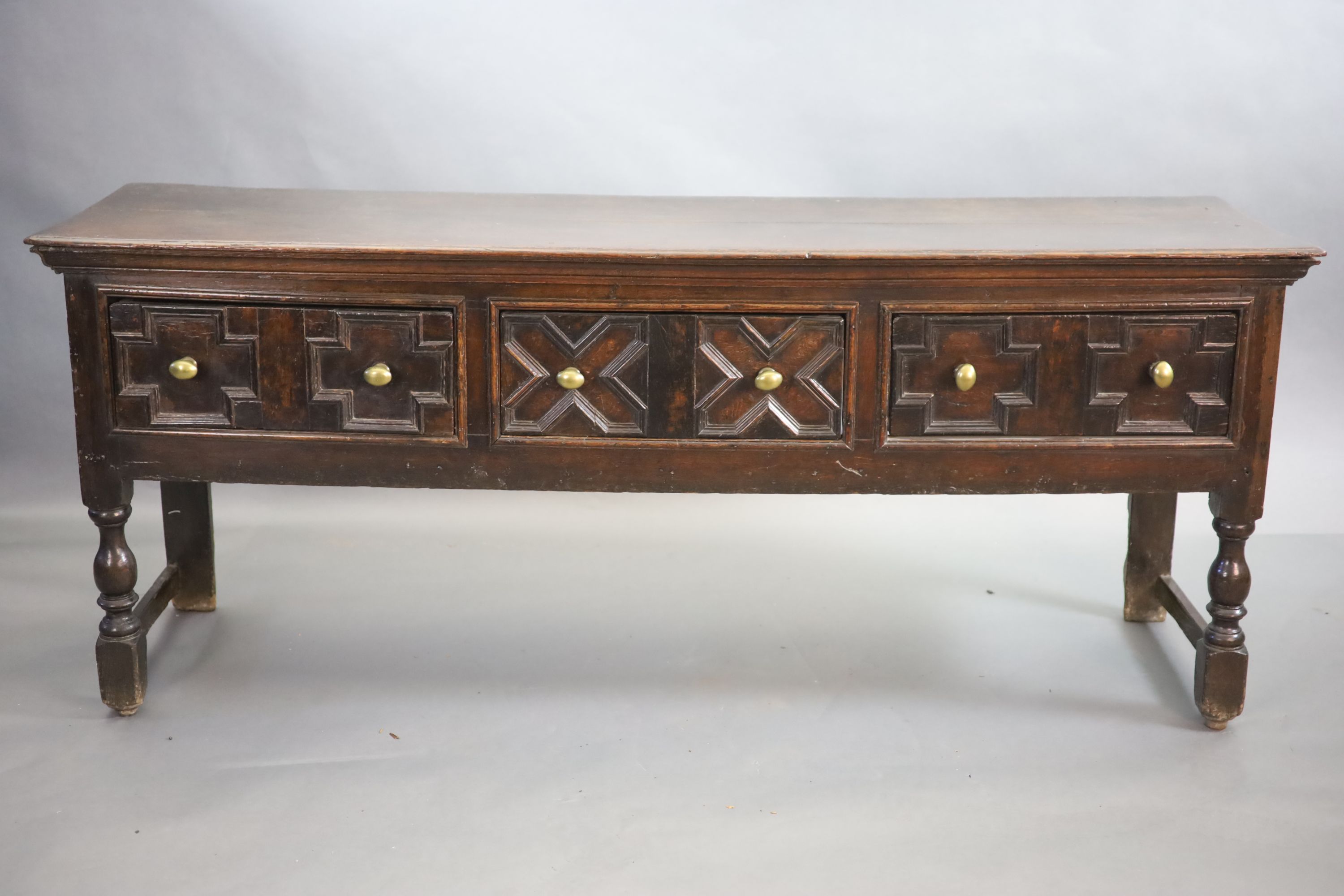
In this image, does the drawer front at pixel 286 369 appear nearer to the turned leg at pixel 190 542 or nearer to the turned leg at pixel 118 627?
the turned leg at pixel 118 627

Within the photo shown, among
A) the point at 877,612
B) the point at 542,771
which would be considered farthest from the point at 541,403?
the point at 877,612

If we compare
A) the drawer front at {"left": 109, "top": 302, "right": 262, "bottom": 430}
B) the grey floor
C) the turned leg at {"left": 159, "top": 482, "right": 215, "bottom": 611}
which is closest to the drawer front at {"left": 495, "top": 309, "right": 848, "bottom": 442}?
the drawer front at {"left": 109, "top": 302, "right": 262, "bottom": 430}

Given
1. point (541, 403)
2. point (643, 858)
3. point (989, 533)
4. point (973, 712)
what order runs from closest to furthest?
point (643, 858) → point (541, 403) → point (973, 712) → point (989, 533)

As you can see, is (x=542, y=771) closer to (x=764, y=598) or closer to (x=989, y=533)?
(x=764, y=598)

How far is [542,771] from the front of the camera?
324 centimetres

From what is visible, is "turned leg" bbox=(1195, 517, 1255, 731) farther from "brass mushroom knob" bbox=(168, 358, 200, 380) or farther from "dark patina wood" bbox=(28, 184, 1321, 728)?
"brass mushroom knob" bbox=(168, 358, 200, 380)

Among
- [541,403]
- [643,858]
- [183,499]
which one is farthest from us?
[183,499]

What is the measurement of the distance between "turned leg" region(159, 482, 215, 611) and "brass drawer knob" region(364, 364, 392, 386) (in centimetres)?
87

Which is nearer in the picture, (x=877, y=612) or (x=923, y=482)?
(x=923, y=482)

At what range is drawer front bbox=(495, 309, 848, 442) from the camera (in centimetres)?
314

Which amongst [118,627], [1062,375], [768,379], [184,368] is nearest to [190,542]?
[118,627]

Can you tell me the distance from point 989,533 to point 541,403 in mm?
1746

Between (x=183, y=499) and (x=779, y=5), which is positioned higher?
(x=779, y=5)

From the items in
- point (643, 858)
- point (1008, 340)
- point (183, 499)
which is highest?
point (1008, 340)
